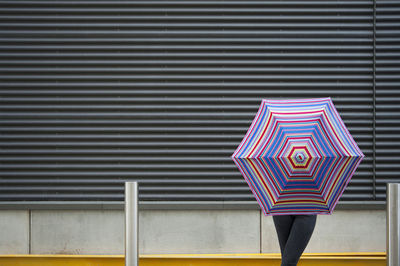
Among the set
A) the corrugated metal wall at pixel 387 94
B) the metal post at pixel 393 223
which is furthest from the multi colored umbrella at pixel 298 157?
the corrugated metal wall at pixel 387 94

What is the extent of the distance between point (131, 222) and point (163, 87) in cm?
314

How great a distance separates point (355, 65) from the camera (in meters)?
6.79

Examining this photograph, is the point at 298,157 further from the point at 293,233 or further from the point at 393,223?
the point at 393,223

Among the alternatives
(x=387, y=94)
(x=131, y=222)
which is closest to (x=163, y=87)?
(x=387, y=94)

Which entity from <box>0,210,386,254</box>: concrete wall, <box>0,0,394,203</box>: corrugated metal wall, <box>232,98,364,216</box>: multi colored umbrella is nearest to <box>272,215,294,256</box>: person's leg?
<box>232,98,364,216</box>: multi colored umbrella

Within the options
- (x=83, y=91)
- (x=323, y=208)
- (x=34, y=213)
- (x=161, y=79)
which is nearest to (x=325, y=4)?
(x=161, y=79)

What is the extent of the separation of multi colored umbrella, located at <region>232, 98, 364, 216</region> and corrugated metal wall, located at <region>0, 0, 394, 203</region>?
118 inches

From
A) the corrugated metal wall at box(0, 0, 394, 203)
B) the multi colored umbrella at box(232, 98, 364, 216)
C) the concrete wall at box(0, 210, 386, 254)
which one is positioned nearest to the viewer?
the multi colored umbrella at box(232, 98, 364, 216)

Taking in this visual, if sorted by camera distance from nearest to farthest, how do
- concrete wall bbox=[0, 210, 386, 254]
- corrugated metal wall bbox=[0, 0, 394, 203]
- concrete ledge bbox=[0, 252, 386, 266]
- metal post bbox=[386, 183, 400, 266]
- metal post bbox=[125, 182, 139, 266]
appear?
metal post bbox=[386, 183, 400, 266] < metal post bbox=[125, 182, 139, 266] < concrete ledge bbox=[0, 252, 386, 266] < concrete wall bbox=[0, 210, 386, 254] < corrugated metal wall bbox=[0, 0, 394, 203]

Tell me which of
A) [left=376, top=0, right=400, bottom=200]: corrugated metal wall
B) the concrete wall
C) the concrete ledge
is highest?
[left=376, top=0, right=400, bottom=200]: corrugated metal wall

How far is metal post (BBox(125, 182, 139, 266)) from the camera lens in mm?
3828

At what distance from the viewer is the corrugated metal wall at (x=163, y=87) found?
6.73m

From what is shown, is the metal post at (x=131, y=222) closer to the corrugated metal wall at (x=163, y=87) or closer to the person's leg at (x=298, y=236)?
the person's leg at (x=298, y=236)

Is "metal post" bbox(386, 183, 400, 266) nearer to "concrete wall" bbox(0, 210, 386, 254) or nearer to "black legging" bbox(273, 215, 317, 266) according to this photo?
"black legging" bbox(273, 215, 317, 266)
